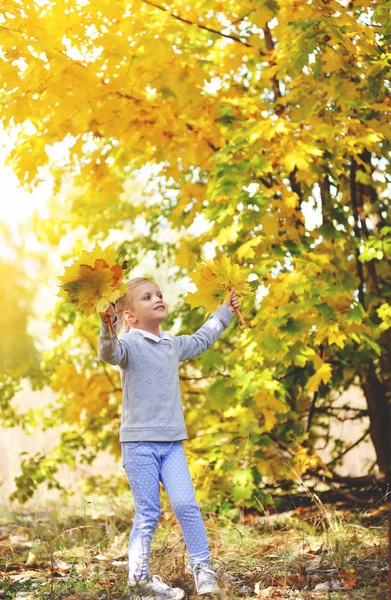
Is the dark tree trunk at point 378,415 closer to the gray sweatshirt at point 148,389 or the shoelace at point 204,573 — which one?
the gray sweatshirt at point 148,389

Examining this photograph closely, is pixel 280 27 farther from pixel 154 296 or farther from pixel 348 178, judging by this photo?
pixel 154 296

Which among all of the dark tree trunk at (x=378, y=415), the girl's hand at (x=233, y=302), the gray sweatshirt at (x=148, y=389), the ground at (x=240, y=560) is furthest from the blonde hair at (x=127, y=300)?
the dark tree trunk at (x=378, y=415)

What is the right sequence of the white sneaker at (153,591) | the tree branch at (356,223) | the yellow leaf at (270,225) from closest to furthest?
the white sneaker at (153,591)
the yellow leaf at (270,225)
the tree branch at (356,223)

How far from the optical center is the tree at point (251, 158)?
13.1 ft

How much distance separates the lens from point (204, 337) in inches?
134

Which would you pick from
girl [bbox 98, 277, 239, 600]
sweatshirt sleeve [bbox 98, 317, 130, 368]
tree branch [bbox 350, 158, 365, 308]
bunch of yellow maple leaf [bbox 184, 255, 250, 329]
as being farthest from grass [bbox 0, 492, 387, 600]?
tree branch [bbox 350, 158, 365, 308]

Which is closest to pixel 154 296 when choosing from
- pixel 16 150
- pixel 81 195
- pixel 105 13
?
pixel 105 13

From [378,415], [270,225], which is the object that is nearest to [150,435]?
[270,225]

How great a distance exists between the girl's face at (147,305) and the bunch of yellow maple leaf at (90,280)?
386mm

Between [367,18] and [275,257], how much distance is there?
1445 millimetres

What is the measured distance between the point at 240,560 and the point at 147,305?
52.0 inches

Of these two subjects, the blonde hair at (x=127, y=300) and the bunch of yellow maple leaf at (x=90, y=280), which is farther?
the blonde hair at (x=127, y=300)

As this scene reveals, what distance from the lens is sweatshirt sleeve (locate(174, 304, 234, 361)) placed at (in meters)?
3.37

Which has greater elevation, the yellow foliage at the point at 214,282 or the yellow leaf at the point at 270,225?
the yellow leaf at the point at 270,225
